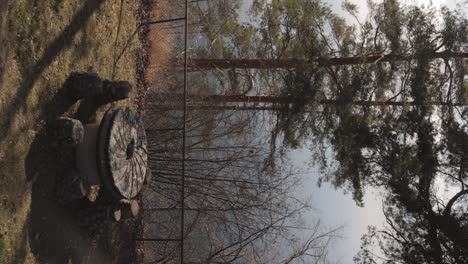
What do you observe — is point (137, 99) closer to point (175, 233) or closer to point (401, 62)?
point (175, 233)

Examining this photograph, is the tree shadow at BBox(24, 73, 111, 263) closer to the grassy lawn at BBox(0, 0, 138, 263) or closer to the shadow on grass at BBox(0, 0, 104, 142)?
the grassy lawn at BBox(0, 0, 138, 263)

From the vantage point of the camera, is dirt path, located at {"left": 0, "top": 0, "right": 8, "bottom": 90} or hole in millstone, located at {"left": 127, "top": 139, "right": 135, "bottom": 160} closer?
dirt path, located at {"left": 0, "top": 0, "right": 8, "bottom": 90}

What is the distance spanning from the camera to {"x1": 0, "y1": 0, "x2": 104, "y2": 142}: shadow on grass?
5754mm

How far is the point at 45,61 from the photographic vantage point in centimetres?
656

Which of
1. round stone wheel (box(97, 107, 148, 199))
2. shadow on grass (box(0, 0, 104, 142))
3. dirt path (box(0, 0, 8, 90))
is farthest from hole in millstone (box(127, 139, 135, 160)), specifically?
dirt path (box(0, 0, 8, 90))

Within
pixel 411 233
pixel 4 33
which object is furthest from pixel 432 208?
pixel 4 33

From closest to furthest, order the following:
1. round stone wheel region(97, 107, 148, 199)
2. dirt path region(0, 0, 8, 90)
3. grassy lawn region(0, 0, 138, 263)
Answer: dirt path region(0, 0, 8, 90) < grassy lawn region(0, 0, 138, 263) < round stone wheel region(97, 107, 148, 199)

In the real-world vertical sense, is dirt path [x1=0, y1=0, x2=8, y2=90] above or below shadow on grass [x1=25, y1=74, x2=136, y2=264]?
above

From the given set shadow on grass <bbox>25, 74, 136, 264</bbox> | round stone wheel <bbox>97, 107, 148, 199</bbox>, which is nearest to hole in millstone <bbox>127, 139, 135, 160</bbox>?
round stone wheel <bbox>97, 107, 148, 199</bbox>

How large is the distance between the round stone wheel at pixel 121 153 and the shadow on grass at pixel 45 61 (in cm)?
83

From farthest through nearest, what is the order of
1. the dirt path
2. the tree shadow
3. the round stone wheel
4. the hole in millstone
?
the hole in millstone → the round stone wheel → the tree shadow → the dirt path

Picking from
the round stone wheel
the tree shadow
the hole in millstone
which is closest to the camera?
the tree shadow

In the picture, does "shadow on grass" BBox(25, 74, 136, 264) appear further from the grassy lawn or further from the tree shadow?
the grassy lawn

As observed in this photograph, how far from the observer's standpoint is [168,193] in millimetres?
11922
